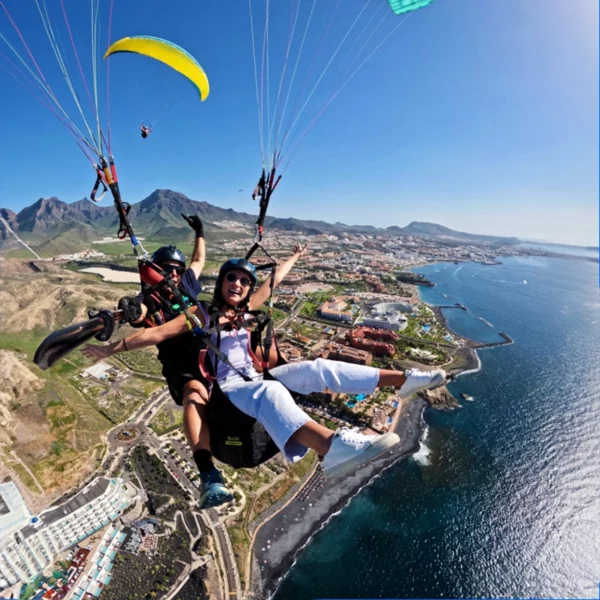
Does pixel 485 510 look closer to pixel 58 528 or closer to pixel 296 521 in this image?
pixel 296 521

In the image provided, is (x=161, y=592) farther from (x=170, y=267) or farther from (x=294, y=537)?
(x=170, y=267)

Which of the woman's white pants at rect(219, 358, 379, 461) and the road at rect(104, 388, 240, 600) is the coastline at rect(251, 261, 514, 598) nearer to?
the road at rect(104, 388, 240, 600)

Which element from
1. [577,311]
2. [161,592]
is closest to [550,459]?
[161,592]

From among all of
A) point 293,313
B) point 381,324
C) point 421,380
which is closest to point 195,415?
point 421,380

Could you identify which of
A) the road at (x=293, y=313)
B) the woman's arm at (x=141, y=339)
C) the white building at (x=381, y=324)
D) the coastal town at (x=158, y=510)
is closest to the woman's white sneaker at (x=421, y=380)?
the woman's arm at (x=141, y=339)

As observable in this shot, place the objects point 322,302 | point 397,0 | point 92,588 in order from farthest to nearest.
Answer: point 322,302 → point 92,588 → point 397,0
